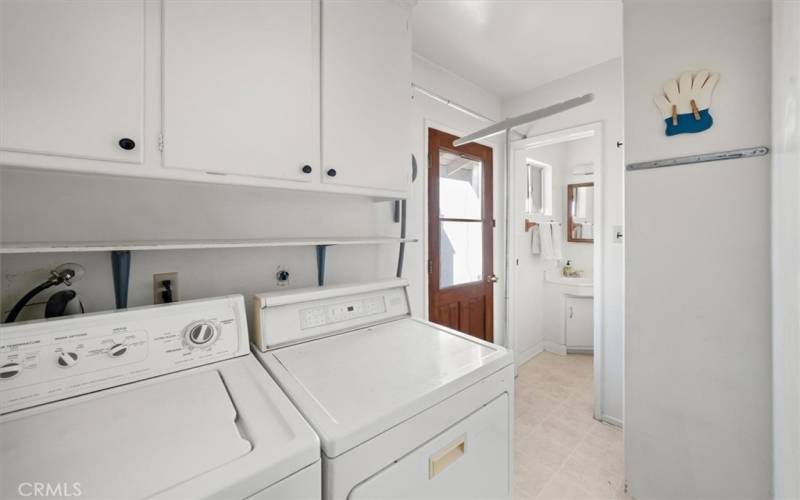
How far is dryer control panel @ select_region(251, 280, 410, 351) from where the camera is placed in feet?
3.86

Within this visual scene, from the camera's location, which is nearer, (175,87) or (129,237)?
(175,87)

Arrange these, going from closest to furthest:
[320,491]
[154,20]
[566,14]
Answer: [320,491] < [154,20] < [566,14]

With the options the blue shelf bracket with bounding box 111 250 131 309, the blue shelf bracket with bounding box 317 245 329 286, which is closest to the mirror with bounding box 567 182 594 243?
the blue shelf bracket with bounding box 317 245 329 286

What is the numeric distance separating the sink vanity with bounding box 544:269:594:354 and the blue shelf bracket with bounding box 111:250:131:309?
144 inches

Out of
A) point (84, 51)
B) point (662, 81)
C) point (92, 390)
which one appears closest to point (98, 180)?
point (84, 51)

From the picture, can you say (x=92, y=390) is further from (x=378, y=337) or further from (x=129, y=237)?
(x=378, y=337)

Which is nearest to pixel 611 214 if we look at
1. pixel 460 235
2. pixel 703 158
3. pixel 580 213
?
pixel 703 158

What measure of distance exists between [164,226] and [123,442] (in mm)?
841

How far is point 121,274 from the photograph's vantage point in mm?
1074

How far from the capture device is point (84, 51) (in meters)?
0.82

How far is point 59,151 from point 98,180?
33 centimetres

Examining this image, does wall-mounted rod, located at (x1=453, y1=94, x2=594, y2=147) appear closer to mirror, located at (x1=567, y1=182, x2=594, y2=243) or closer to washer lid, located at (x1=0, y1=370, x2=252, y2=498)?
washer lid, located at (x1=0, y1=370, x2=252, y2=498)

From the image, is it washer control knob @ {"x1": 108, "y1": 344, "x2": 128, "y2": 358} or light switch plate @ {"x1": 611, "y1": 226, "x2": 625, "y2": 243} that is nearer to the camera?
washer control knob @ {"x1": 108, "y1": 344, "x2": 128, "y2": 358}

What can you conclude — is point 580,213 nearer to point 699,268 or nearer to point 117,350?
point 699,268
